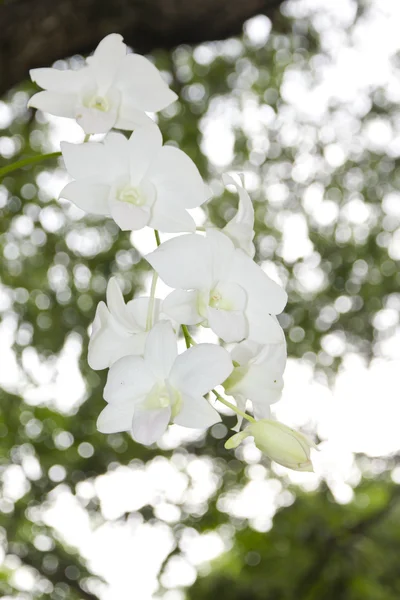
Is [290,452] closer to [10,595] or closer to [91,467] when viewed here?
[10,595]

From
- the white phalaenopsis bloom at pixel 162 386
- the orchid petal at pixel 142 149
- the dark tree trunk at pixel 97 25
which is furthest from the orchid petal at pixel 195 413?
the dark tree trunk at pixel 97 25

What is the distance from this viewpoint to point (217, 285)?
30 centimetres

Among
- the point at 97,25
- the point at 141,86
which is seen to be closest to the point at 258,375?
the point at 141,86

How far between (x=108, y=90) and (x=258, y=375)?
0.17 metres

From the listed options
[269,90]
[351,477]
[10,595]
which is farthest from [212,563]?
[269,90]

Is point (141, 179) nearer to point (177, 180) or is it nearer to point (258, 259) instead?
point (177, 180)

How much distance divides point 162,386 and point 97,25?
0.77 meters

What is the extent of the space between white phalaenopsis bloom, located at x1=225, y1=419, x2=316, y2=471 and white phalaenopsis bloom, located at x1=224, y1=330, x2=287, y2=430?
0.06 feet

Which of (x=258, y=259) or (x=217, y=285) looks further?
(x=258, y=259)

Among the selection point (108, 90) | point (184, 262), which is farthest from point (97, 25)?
point (184, 262)

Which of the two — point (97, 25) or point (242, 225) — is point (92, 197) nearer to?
point (242, 225)

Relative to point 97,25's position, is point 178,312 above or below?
above

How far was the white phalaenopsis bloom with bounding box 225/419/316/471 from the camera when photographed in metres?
0.28

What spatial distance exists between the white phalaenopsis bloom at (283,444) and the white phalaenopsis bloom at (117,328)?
0.22ft
